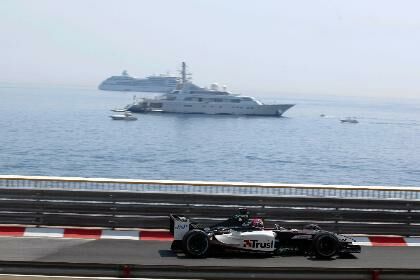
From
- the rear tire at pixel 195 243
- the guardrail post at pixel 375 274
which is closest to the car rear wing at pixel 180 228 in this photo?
the rear tire at pixel 195 243

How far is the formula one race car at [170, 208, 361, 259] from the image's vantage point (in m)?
11.4

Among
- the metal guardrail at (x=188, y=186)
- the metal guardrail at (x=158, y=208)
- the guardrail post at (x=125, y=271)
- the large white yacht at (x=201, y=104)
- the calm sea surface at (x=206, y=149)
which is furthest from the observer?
the large white yacht at (x=201, y=104)

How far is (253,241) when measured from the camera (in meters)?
11.6

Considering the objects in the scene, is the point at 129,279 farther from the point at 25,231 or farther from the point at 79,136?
the point at 79,136

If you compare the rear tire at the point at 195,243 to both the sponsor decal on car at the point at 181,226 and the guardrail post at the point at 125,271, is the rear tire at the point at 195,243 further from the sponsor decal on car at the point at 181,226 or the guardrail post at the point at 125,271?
the guardrail post at the point at 125,271

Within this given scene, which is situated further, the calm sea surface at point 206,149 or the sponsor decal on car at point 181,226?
the calm sea surface at point 206,149

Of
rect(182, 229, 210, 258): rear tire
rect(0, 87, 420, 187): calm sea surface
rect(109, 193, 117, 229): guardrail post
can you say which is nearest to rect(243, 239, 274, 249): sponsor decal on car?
rect(182, 229, 210, 258): rear tire

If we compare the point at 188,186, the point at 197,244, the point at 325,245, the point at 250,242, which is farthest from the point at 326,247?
the point at 188,186

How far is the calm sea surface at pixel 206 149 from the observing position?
7369 centimetres

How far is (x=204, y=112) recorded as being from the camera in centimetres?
16425

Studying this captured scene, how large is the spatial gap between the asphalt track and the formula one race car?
0.49 feet

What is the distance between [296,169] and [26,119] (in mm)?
77156

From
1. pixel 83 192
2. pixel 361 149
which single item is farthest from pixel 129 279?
pixel 361 149

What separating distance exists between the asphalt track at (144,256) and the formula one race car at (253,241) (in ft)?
0.49
